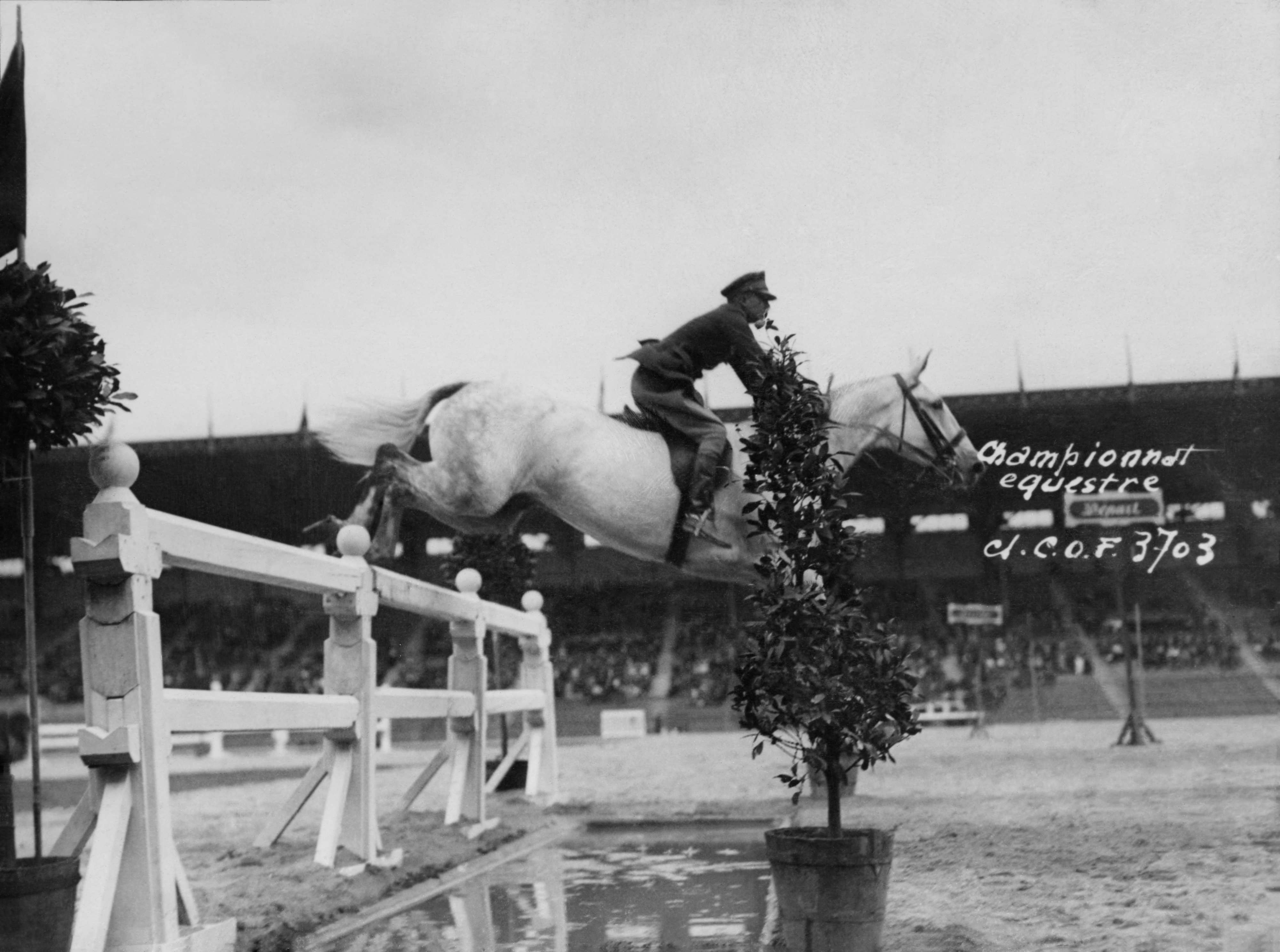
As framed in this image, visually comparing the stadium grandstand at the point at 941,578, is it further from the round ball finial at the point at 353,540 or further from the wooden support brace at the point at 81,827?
the wooden support brace at the point at 81,827

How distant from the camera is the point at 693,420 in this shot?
479 centimetres

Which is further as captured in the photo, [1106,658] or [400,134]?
[1106,658]

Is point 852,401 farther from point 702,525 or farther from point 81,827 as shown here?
point 81,827

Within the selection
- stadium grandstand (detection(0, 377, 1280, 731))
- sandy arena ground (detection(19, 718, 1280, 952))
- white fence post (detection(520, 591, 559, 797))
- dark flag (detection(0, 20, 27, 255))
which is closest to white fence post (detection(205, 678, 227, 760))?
stadium grandstand (detection(0, 377, 1280, 731))

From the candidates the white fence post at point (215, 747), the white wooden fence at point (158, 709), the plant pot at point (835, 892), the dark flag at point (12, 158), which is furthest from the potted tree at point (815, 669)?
the white fence post at point (215, 747)

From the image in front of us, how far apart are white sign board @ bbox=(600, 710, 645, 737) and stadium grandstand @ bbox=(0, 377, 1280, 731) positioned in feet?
1.31

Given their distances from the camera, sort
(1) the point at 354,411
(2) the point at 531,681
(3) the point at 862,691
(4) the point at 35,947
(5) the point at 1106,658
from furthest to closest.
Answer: (5) the point at 1106,658 < (2) the point at 531,681 < (1) the point at 354,411 < (3) the point at 862,691 < (4) the point at 35,947

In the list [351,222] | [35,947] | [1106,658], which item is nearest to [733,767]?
[1106,658]

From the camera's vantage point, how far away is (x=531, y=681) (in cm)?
717

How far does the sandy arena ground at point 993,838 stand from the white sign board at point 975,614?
3.30 ft

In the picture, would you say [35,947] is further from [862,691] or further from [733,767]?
[733,767]

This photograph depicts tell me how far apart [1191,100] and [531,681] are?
4.46m

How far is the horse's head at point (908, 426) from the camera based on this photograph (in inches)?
203

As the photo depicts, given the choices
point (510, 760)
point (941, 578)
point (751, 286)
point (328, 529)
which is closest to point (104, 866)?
point (328, 529)
